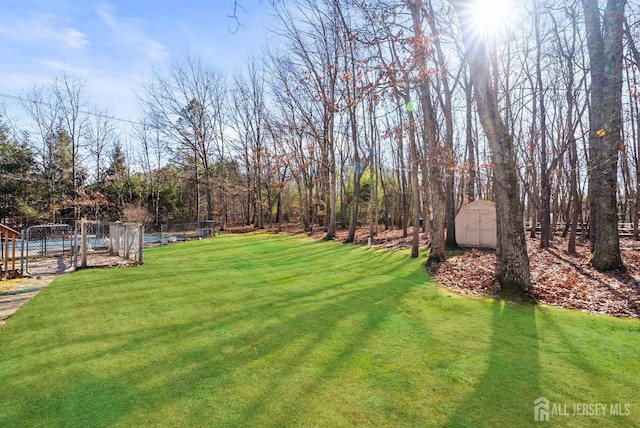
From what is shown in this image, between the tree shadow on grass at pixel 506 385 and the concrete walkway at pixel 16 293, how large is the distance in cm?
571

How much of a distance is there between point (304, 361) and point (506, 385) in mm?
1822

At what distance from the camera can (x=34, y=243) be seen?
1401 cm

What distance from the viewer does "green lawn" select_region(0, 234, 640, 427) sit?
→ 2.48m

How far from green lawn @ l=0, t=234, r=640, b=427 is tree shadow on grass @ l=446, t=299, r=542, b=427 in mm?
14

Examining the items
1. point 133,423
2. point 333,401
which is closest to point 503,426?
point 333,401

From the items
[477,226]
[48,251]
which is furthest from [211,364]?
[477,226]

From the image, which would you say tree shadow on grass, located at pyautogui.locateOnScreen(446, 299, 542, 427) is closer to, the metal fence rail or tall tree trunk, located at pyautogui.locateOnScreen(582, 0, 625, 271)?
tall tree trunk, located at pyautogui.locateOnScreen(582, 0, 625, 271)

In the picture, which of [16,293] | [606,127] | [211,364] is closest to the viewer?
[211,364]

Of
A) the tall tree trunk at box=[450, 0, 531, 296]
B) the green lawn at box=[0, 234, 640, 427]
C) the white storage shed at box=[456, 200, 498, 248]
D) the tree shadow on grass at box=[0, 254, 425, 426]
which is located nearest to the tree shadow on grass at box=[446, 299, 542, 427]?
the green lawn at box=[0, 234, 640, 427]

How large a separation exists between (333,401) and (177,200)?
35.2m

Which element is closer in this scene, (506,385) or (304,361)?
(506,385)

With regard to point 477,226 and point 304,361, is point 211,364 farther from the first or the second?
point 477,226

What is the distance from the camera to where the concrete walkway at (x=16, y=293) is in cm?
511

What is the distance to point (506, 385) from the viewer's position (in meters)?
2.89
